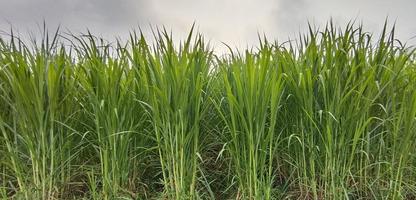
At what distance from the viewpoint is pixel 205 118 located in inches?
116

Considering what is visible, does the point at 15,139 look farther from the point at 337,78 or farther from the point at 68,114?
the point at 337,78

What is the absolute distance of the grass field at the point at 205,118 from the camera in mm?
2598

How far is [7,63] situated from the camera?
8.72 ft

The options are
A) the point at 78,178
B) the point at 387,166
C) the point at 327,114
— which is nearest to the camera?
the point at 327,114

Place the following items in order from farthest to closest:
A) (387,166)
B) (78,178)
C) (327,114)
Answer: (78,178), (387,166), (327,114)

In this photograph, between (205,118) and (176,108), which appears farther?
(205,118)

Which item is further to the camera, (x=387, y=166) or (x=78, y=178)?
(x=78, y=178)

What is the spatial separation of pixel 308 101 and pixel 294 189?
626 mm

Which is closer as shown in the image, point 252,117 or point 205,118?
point 252,117

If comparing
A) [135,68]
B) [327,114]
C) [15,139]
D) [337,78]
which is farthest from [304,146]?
[15,139]

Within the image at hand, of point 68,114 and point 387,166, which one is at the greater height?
point 68,114

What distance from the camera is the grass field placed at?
2.60m

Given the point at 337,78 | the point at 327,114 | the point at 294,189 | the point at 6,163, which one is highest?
the point at 337,78

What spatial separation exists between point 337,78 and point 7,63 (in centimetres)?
197
